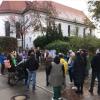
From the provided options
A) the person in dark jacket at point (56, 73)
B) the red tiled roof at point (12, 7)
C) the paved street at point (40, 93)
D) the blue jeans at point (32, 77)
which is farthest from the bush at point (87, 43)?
the red tiled roof at point (12, 7)

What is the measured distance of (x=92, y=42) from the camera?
99.3 ft

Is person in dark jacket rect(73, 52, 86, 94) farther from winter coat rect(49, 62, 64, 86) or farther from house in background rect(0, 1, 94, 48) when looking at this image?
house in background rect(0, 1, 94, 48)

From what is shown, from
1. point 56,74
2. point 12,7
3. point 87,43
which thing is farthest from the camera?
point 12,7

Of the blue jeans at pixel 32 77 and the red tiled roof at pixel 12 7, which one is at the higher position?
the red tiled roof at pixel 12 7

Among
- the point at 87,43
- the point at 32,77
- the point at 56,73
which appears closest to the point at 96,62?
the point at 56,73

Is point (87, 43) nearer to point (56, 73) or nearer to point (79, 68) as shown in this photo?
point (79, 68)

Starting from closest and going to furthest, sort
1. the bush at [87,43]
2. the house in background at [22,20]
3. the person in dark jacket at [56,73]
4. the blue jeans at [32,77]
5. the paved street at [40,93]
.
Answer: the person in dark jacket at [56,73] → the paved street at [40,93] → the blue jeans at [32,77] → the bush at [87,43] → the house in background at [22,20]

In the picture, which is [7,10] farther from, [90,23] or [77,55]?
[77,55]

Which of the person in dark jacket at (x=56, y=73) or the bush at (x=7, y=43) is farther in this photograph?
the bush at (x=7, y=43)

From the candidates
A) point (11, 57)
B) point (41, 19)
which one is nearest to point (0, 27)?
point (41, 19)

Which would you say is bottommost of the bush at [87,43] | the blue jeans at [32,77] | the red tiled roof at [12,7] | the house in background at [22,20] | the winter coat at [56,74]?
the blue jeans at [32,77]

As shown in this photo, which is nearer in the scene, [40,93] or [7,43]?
[40,93]

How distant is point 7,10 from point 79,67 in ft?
183

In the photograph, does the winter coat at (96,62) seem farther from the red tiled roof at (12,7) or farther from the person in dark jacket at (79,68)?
the red tiled roof at (12,7)
